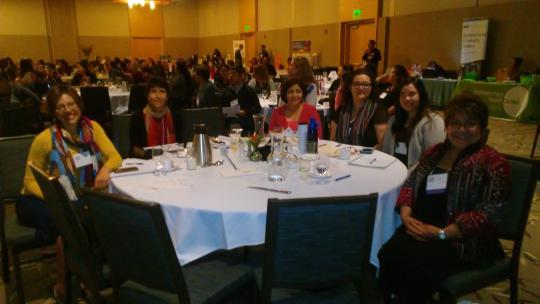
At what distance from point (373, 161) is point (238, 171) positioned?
88cm

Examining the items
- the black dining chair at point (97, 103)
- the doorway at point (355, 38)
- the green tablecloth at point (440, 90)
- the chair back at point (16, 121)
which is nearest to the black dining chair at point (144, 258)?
the chair back at point (16, 121)

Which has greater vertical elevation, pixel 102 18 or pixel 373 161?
pixel 102 18

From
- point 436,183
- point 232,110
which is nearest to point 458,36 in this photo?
point 232,110

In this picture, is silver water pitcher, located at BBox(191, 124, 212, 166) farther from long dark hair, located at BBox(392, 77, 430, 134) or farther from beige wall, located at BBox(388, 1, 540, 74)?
beige wall, located at BBox(388, 1, 540, 74)

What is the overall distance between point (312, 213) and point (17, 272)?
76.2 inches

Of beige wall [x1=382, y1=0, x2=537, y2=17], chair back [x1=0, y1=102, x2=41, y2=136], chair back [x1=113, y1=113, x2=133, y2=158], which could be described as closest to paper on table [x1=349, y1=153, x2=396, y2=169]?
chair back [x1=113, y1=113, x2=133, y2=158]

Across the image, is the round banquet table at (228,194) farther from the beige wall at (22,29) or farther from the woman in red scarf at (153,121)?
the beige wall at (22,29)

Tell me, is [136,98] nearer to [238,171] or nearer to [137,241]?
[238,171]

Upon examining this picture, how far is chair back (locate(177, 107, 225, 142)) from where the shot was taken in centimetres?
380

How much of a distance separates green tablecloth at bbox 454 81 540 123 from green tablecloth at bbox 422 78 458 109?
1.58 feet

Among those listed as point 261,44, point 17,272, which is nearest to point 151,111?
point 17,272

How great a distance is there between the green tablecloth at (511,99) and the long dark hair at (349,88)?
3.76m

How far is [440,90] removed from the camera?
8992 millimetres

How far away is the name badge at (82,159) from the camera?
8.41 ft
